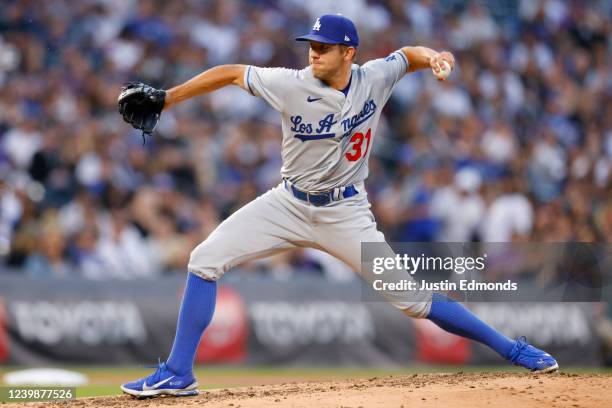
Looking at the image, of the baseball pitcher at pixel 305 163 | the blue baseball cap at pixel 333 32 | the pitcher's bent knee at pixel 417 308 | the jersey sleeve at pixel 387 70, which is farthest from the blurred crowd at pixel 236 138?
the blue baseball cap at pixel 333 32

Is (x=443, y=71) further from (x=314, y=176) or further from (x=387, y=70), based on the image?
(x=314, y=176)

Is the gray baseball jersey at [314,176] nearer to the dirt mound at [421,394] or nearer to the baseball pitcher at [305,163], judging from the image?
the baseball pitcher at [305,163]

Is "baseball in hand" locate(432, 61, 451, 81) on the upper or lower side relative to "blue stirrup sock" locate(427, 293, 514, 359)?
upper

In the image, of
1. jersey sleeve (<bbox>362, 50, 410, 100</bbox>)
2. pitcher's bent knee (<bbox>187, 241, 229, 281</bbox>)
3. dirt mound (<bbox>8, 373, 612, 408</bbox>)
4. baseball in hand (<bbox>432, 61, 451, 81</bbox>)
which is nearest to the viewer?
dirt mound (<bbox>8, 373, 612, 408</bbox>)

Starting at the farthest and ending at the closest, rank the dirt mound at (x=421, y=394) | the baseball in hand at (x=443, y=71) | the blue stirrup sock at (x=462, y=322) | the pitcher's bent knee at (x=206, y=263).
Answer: the blue stirrup sock at (x=462, y=322) → the pitcher's bent knee at (x=206, y=263) → the baseball in hand at (x=443, y=71) → the dirt mound at (x=421, y=394)

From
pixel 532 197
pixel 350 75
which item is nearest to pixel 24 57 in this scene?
pixel 532 197

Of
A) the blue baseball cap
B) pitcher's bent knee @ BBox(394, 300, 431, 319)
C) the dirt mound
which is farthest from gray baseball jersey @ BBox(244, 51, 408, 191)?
the dirt mound

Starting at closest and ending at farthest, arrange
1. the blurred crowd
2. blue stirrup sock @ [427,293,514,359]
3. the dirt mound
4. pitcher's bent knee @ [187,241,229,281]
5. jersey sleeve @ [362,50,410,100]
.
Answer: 1. the dirt mound
2. pitcher's bent knee @ [187,241,229,281]
3. jersey sleeve @ [362,50,410,100]
4. blue stirrup sock @ [427,293,514,359]
5. the blurred crowd

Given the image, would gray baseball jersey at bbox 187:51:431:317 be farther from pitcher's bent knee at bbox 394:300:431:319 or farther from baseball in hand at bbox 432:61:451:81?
baseball in hand at bbox 432:61:451:81
